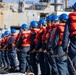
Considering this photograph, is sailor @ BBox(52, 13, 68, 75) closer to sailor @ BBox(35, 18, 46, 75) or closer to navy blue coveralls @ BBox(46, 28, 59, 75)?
navy blue coveralls @ BBox(46, 28, 59, 75)

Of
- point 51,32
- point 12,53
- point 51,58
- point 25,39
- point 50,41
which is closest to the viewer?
point 51,32

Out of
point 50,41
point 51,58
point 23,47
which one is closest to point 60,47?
point 50,41

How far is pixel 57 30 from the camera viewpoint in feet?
36.8

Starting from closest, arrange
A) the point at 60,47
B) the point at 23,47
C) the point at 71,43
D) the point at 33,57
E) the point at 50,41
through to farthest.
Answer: the point at 71,43
the point at 60,47
the point at 50,41
the point at 33,57
the point at 23,47

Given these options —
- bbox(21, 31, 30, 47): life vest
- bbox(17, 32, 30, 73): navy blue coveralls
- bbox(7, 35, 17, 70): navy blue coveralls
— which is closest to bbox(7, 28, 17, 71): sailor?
bbox(7, 35, 17, 70): navy blue coveralls

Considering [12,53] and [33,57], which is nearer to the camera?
[33,57]

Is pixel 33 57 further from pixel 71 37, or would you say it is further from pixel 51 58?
pixel 71 37

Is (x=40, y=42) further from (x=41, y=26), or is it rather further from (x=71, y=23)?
(x=71, y=23)

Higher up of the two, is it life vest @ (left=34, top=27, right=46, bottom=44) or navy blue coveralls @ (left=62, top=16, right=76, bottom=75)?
navy blue coveralls @ (left=62, top=16, right=76, bottom=75)

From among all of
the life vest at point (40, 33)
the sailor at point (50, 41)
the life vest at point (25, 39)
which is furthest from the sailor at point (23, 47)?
the sailor at point (50, 41)

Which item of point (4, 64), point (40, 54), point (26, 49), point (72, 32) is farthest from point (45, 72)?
point (4, 64)

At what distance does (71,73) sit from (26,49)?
678 centimetres

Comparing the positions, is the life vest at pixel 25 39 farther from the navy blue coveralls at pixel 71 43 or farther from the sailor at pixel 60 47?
the navy blue coveralls at pixel 71 43

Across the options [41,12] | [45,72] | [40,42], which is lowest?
[41,12]
